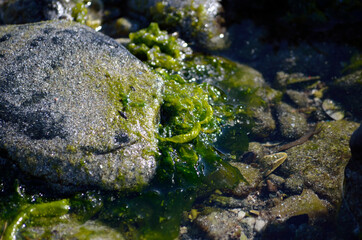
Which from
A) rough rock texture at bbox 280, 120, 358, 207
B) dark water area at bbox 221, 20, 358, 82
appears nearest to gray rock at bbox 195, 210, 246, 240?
rough rock texture at bbox 280, 120, 358, 207

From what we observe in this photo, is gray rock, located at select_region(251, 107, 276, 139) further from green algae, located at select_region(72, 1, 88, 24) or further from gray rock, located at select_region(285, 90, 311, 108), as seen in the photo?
green algae, located at select_region(72, 1, 88, 24)

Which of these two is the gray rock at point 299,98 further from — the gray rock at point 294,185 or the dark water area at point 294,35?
the gray rock at point 294,185

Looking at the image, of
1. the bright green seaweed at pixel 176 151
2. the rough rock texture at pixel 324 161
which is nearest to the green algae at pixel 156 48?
the bright green seaweed at pixel 176 151

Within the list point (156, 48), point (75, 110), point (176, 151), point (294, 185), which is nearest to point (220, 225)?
point (176, 151)

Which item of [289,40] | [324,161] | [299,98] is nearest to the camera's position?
[324,161]

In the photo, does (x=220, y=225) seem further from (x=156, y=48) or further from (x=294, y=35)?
(x=294, y=35)

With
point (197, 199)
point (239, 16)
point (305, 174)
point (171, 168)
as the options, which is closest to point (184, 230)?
point (197, 199)
